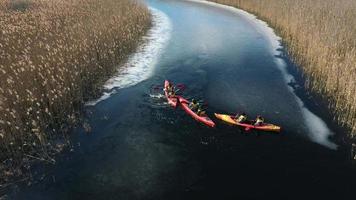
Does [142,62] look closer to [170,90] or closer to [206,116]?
[170,90]

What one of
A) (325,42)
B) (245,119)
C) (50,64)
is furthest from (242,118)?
(50,64)

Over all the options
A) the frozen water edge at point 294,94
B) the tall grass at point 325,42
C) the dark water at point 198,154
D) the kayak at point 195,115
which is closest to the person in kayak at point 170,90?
the dark water at point 198,154

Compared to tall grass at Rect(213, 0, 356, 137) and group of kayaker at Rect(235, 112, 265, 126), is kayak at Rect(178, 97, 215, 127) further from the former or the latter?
tall grass at Rect(213, 0, 356, 137)

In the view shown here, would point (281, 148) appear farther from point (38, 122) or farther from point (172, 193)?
point (38, 122)

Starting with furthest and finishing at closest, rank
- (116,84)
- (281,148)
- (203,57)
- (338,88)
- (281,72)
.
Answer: (203,57), (281,72), (116,84), (338,88), (281,148)

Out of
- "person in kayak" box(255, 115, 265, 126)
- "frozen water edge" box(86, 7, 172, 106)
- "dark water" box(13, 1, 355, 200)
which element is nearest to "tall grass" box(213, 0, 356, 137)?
"dark water" box(13, 1, 355, 200)

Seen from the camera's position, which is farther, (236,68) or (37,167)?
Answer: (236,68)

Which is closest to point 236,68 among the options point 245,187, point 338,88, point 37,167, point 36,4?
point 338,88
